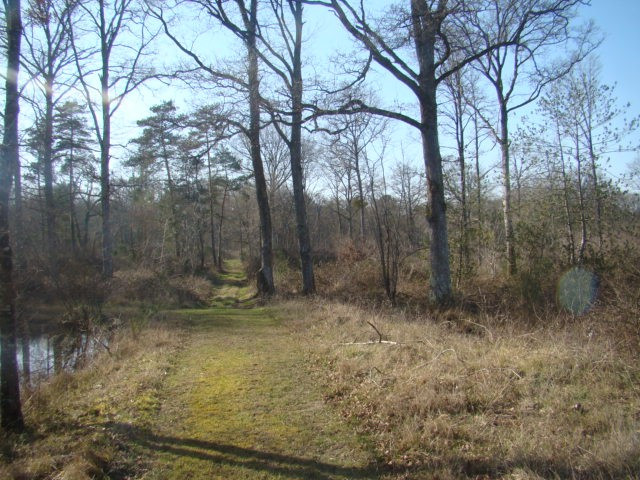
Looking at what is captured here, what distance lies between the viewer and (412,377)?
5348mm

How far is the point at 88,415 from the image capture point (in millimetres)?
5324

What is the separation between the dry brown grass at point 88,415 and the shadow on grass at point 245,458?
0.98ft

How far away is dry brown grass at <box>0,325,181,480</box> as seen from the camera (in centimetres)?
398

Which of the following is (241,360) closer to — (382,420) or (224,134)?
(382,420)

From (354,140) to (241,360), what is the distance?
31.3 meters

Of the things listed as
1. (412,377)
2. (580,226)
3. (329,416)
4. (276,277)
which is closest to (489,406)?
(412,377)

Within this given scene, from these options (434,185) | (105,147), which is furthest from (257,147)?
(434,185)

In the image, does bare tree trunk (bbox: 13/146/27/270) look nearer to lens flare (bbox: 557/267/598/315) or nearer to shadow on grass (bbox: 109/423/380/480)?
shadow on grass (bbox: 109/423/380/480)

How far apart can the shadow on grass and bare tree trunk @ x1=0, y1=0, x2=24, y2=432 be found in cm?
138

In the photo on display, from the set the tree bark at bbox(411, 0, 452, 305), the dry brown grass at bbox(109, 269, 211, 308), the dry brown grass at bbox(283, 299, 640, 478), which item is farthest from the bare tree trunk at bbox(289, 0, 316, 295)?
the dry brown grass at bbox(283, 299, 640, 478)

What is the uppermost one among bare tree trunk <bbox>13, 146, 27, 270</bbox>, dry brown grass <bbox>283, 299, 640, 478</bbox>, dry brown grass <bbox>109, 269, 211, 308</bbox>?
bare tree trunk <bbox>13, 146, 27, 270</bbox>

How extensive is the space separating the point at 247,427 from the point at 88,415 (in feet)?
7.12

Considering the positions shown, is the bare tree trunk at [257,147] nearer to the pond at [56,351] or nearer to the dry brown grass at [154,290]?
the dry brown grass at [154,290]

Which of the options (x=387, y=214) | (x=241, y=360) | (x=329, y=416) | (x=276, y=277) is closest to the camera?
(x=329, y=416)
